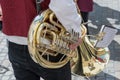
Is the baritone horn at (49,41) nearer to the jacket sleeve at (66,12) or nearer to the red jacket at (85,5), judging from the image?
the jacket sleeve at (66,12)

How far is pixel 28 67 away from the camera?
6.86 ft

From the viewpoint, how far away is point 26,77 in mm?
2219

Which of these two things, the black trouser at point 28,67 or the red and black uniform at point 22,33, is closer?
the red and black uniform at point 22,33

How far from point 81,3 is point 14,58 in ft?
6.12

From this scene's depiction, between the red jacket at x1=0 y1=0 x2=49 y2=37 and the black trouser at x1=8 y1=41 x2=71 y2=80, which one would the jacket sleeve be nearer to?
the red jacket at x1=0 y1=0 x2=49 y2=37

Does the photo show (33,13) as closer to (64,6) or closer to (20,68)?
(64,6)

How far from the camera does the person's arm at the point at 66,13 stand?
1804 millimetres

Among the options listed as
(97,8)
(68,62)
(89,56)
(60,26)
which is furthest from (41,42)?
(97,8)

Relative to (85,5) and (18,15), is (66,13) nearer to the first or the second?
(18,15)

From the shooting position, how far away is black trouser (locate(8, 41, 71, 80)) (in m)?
2.03

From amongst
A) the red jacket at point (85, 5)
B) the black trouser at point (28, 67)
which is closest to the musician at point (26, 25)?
the black trouser at point (28, 67)

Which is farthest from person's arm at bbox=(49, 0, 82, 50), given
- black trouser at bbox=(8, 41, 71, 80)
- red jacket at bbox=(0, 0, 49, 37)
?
black trouser at bbox=(8, 41, 71, 80)

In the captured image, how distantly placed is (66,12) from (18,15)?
0.31 m

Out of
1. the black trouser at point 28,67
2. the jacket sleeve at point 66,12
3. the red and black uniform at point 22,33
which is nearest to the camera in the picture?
the jacket sleeve at point 66,12
